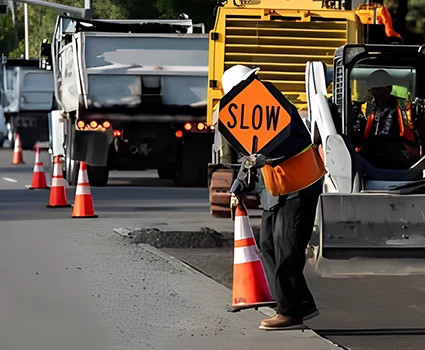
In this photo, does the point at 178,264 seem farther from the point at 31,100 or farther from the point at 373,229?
the point at 31,100

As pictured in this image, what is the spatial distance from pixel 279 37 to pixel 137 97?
585 cm

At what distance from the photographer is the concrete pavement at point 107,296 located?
9391 mm

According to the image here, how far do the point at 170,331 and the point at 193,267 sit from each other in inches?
150

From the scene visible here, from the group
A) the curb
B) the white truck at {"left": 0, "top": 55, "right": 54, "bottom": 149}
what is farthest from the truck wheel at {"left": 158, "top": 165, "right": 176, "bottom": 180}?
the white truck at {"left": 0, "top": 55, "right": 54, "bottom": 149}

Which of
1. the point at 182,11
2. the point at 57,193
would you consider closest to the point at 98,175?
the point at 57,193

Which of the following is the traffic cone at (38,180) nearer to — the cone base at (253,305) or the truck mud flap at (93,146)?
the truck mud flap at (93,146)

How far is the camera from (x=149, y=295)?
11414mm

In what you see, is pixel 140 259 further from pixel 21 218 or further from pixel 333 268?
pixel 21 218

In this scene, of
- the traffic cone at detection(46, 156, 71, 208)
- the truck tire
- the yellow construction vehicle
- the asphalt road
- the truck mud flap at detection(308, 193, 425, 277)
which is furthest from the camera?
the truck tire

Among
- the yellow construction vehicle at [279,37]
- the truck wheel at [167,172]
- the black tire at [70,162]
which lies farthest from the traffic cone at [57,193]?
the truck wheel at [167,172]

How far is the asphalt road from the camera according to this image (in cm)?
953

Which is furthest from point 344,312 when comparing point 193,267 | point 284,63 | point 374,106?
point 284,63

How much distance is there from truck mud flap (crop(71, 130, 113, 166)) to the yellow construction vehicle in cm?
569

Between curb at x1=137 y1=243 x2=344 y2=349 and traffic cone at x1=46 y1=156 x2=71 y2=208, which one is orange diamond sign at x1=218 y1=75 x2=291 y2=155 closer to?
curb at x1=137 y1=243 x2=344 y2=349
